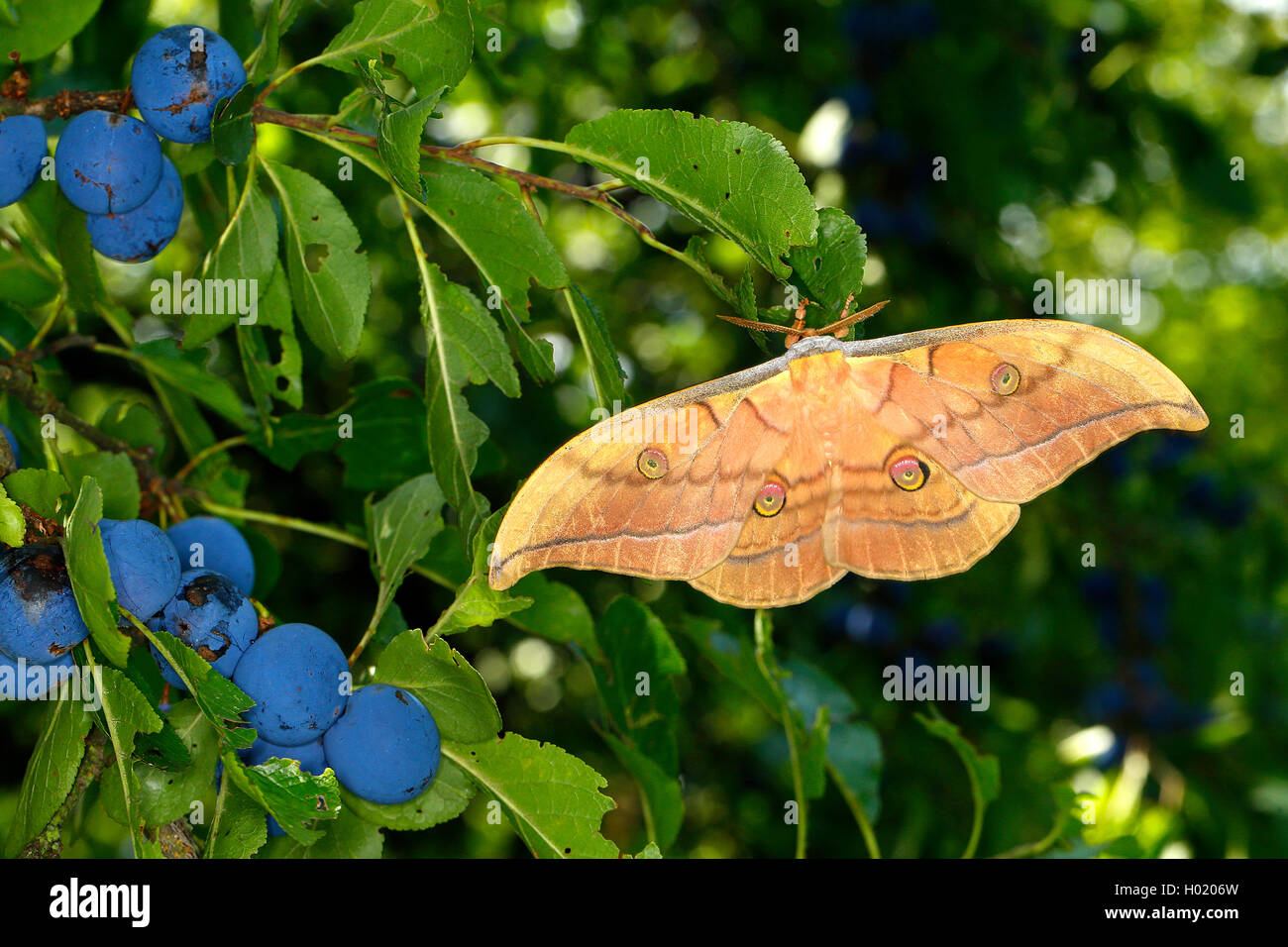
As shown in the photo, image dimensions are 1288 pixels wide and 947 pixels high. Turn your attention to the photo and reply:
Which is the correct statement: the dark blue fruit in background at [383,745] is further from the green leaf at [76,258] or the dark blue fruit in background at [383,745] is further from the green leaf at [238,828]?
the green leaf at [76,258]

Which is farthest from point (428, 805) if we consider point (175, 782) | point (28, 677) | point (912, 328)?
point (912, 328)

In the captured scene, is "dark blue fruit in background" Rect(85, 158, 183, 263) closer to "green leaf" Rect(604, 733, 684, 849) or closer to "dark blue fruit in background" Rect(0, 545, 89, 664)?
"dark blue fruit in background" Rect(0, 545, 89, 664)

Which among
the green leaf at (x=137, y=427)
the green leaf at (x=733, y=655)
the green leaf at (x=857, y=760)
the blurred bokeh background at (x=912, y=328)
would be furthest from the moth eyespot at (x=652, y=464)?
the blurred bokeh background at (x=912, y=328)

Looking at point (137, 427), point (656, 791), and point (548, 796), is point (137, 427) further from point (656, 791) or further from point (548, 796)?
point (656, 791)

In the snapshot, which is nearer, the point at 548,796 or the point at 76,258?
the point at 548,796

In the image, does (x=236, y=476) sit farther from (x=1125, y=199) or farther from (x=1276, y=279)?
(x=1276, y=279)

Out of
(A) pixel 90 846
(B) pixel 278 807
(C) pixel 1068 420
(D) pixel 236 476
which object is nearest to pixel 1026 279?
(C) pixel 1068 420
